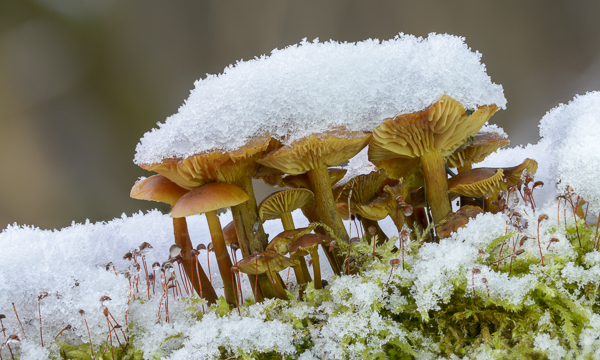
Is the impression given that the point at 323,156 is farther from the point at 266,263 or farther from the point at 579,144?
the point at 579,144

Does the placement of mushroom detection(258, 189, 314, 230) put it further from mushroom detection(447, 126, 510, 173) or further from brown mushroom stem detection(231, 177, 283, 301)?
mushroom detection(447, 126, 510, 173)

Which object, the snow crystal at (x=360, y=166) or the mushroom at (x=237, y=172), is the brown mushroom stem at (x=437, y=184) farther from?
the mushroom at (x=237, y=172)

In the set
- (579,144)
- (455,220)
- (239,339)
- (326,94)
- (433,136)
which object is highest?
(326,94)

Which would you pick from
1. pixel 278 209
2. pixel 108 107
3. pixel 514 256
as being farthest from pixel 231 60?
pixel 514 256

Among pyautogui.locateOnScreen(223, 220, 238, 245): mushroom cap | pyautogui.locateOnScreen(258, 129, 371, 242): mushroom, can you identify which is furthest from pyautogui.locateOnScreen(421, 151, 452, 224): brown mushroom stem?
pyautogui.locateOnScreen(223, 220, 238, 245): mushroom cap

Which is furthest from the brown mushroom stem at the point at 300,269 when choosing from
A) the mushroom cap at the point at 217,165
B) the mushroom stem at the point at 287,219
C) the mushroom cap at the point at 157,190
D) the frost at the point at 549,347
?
the frost at the point at 549,347

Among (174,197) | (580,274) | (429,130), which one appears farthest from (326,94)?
(580,274)
